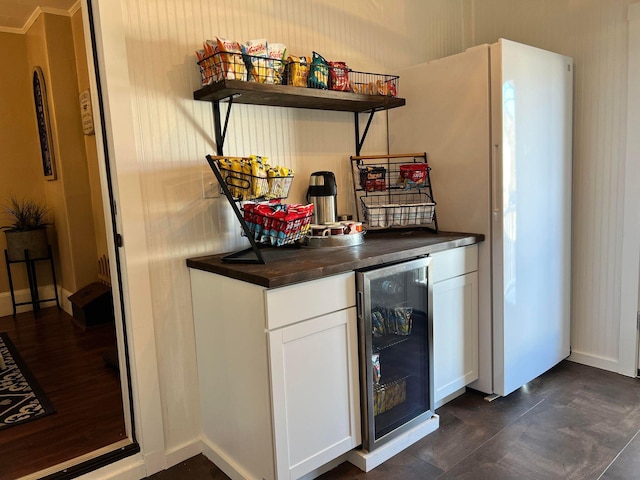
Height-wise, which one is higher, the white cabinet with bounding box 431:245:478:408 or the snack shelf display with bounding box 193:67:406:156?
the snack shelf display with bounding box 193:67:406:156

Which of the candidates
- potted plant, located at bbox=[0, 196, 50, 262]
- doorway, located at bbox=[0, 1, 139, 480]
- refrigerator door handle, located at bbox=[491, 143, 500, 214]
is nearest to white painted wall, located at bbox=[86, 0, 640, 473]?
doorway, located at bbox=[0, 1, 139, 480]

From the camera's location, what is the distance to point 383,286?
1.96 meters

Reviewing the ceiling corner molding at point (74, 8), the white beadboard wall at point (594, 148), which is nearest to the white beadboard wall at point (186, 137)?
the white beadboard wall at point (594, 148)

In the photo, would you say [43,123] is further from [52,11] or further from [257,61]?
[257,61]

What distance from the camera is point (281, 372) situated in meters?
1.62

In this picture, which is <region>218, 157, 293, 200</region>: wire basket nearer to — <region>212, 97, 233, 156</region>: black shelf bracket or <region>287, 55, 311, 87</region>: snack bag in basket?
<region>212, 97, 233, 156</region>: black shelf bracket

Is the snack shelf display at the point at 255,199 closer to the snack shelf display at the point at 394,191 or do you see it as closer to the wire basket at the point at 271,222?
the wire basket at the point at 271,222

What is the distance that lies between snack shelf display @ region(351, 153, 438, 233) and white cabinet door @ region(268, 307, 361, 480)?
733 mm

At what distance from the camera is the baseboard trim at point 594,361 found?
2.66m

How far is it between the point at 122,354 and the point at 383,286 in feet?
3.59

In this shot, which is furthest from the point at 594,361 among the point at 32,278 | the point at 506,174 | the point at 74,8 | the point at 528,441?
the point at 32,278

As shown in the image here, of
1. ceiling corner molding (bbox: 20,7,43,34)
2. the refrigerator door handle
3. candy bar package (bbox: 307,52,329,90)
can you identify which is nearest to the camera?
candy bar package (bbox: 307,52,329,90)

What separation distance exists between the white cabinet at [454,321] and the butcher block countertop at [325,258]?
0.08 metres

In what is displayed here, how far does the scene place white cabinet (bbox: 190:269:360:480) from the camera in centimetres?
162
